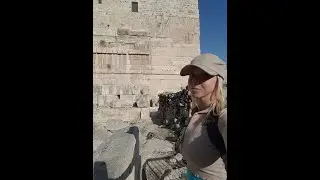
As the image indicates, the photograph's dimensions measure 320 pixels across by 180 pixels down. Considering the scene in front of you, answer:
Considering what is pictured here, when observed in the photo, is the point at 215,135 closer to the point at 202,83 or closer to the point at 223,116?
the point at 223,116

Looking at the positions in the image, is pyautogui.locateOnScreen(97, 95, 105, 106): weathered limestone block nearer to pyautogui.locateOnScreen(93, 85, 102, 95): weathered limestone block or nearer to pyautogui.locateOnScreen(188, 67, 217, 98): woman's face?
pyautogui.locateOnScreen(93, 85, 102, 95): weathered limestone block

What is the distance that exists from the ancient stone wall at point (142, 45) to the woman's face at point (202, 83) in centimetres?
1038

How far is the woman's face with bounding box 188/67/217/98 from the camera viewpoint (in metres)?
1.67

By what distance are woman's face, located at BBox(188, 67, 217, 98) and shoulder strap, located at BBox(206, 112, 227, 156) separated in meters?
0.18

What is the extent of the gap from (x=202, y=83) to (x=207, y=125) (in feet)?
0.86

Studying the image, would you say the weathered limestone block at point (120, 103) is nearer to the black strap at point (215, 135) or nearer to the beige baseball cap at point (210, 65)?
the beige baseball cap at point (210, 65)

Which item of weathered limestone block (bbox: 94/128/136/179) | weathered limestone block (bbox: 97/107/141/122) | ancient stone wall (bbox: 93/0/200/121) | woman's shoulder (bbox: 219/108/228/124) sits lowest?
weathered limestone block (bbox: 97/107/141/122)

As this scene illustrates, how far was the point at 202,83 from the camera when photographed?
168 centimetres

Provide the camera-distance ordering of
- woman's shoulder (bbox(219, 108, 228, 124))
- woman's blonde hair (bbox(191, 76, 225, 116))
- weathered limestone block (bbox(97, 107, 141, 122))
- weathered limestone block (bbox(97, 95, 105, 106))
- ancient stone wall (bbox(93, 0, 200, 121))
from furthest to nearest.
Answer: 1. ancient stone wall (bbox(93, 0, 200, 121))
2. weathered limestone block (bbox(97, 95, 105, 106))
3. weathered limestone block (bbox(97, 107, 141, 122))
4. woman's blonde hair (bbox(191, 76, 225, 116))
5. woman's shoulder (bbox(219, 108, 228, 124))

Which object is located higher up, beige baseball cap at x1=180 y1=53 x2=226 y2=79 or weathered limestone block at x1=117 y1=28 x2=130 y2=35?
weathered limestone block at x1=117 y1=28 x2=130 y2=35

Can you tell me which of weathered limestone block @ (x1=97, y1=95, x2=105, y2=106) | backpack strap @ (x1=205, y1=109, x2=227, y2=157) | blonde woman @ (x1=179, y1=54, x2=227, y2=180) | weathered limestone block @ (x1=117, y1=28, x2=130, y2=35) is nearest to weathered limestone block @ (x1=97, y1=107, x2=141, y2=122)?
weathered limestone block @ (x1=97, y1=95, x2=105, y2=106)
